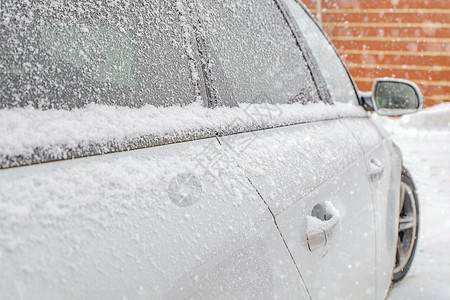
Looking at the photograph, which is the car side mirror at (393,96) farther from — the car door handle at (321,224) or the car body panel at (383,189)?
the car door handle at (321,224)

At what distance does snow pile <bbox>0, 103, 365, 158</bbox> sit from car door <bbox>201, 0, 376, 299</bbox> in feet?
0.17

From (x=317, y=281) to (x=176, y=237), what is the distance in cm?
62

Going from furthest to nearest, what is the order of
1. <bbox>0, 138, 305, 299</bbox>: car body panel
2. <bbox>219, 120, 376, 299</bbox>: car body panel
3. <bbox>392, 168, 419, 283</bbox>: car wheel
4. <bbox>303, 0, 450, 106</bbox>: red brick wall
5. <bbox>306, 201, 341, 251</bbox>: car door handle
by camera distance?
<bbox>303, 0, 450, 106</bbox>: red brick wall < <bbox>392, 168, 419, 283</bbox>: car wheel < <bbox>306, 201, 341, 251</bbox>: car door handle < <bbox>219, 120, 376, 299</bbox>: car body panel < <bbox>0, 138, 305, 299</bbox>: car body panel

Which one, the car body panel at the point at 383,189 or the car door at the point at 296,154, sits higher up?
the car door at the point at 296,154

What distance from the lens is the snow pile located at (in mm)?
669

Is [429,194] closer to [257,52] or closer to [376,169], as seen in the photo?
[376,169]

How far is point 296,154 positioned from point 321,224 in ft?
0.76

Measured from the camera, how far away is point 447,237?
12.4 feet

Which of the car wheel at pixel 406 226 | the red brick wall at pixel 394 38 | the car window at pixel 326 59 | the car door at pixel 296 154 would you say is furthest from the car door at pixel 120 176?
the red brick wall at pixel 394 38

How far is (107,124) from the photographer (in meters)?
0.80

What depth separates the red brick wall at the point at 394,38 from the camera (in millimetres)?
11609

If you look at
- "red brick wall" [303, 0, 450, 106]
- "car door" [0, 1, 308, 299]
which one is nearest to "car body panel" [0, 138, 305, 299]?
"car door" [0, 1, 308, 299]

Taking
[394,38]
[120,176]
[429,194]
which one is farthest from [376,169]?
[394,38]

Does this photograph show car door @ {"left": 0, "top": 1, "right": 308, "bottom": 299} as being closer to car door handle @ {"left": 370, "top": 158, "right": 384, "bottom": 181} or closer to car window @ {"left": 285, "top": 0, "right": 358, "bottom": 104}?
car door handle @ {"left": 370, "top": 158, "right": 384, "bottom": 181}
